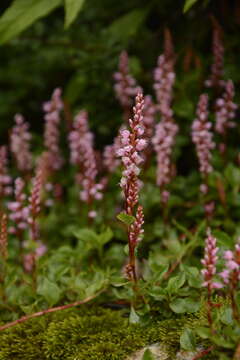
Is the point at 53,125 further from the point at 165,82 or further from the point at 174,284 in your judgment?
the point at 174,284

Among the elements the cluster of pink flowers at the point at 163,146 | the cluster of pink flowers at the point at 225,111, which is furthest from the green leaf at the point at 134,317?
the cluster of pink flowers at the point at 225,111

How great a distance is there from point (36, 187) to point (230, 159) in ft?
5.30

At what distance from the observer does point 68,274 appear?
2.39m

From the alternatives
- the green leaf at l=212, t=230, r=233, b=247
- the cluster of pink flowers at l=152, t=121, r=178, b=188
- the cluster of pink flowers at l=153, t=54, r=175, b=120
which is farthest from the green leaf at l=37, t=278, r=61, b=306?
the cluster of pink flowers at l=153, t=54, r=175, b=120

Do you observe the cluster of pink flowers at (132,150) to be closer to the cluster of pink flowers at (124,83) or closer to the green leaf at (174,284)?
the green leaf at (174,284)

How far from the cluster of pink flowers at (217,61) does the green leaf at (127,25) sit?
606mm

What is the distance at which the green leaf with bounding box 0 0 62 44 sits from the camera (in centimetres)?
269

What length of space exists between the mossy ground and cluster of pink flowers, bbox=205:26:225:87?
160cm

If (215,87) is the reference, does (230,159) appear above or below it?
below

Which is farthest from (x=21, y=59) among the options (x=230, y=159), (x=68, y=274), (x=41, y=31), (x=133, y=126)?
(x=133, y=126)

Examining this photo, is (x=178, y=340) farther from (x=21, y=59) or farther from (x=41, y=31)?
(x=21, y=59)

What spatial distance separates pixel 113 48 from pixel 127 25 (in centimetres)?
17

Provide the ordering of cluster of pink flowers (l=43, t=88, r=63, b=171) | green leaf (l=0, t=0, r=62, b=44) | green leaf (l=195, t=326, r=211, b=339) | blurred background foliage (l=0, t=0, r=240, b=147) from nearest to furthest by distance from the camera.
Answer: green leaf (l=195, t=326, r=211, b=339)
green leaf (l=0, t=0, r=62, b=44)
cluster of pink flowers (l=43, t=88, r=63, b=171)
blurred background foliage (l=0, t=0, r=240, b=147)

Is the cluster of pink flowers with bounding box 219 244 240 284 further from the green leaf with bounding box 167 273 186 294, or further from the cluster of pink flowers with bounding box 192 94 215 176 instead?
the cluster of pink flowers with bounding box 192 94 215 176
